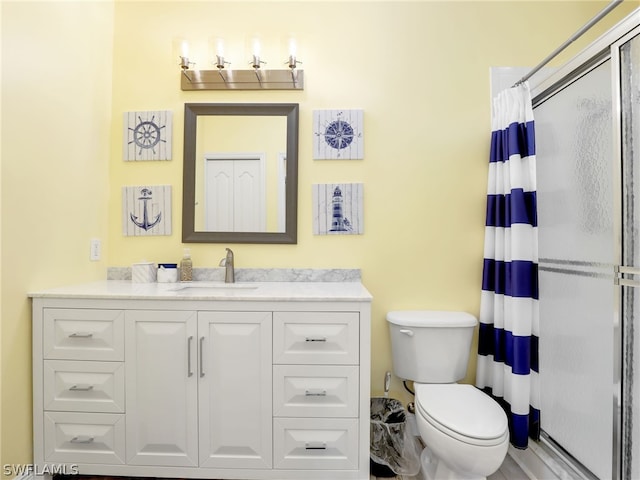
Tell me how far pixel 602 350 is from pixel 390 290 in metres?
0.94

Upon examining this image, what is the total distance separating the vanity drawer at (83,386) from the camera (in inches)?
58.1

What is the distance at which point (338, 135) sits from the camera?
198cm

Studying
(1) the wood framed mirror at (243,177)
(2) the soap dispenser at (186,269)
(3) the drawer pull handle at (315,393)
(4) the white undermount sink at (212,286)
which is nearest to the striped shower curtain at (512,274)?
(3) the drawer pull handle at (315,393)


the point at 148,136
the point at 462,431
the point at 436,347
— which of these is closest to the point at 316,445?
the point at 462,431

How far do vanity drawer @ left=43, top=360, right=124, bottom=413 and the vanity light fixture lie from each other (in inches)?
60.0

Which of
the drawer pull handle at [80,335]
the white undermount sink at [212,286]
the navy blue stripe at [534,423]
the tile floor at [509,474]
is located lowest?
the tile floor at [509,474]

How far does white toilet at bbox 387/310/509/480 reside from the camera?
1298mm

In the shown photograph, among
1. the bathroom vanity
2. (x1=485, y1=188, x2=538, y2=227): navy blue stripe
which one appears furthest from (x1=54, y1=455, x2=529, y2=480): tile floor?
(x1=485, y1=188, x2=538, y2=227): navy blue stripe

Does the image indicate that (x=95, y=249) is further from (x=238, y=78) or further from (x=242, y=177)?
(x=238, y=78)

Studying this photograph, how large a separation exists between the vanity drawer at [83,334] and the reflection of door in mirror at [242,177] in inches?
27.7

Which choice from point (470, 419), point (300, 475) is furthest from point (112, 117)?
point (470, 419)

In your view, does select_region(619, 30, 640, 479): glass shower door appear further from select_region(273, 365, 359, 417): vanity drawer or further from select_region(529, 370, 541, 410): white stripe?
select_region(273, 365, 359, 417): vanity drawer

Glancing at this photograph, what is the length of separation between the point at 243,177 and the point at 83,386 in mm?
1231
